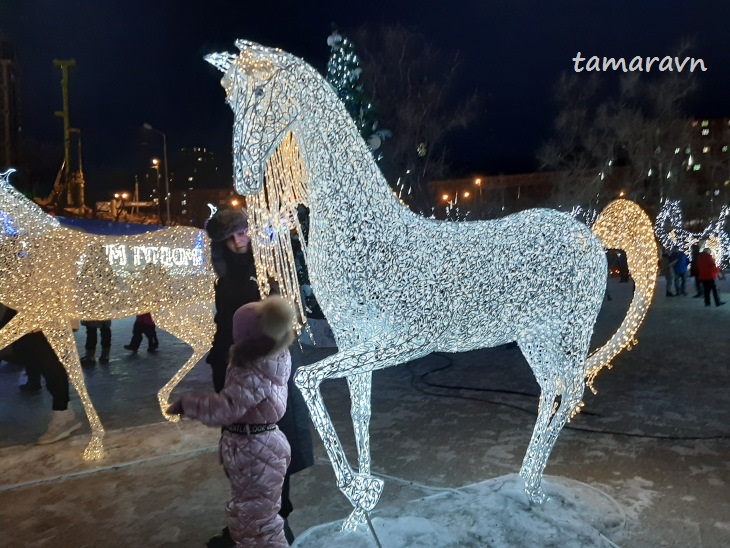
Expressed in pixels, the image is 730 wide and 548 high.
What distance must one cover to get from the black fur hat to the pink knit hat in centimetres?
79

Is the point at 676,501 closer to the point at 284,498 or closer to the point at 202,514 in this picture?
the point at 284,498

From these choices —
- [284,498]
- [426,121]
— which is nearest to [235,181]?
[284,498]

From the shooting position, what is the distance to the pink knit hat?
7.61 feet

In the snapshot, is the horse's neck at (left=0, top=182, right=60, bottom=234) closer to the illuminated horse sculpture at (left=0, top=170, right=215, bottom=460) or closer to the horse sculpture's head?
the illuminated horse sculpture at (left=0, top=170, right=215, bottom=460)

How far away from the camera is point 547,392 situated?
3.00m

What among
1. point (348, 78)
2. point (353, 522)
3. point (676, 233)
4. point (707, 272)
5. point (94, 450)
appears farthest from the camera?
point (676, 233)

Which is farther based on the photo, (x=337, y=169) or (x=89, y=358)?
(x=89, y=358)

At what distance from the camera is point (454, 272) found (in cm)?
262

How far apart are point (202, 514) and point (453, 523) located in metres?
1.51

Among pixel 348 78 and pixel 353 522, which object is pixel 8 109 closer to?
pixel 348 78

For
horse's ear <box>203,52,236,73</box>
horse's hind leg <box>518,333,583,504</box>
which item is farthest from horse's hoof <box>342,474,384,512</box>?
horse's ear <box>203,52,236,73</box>

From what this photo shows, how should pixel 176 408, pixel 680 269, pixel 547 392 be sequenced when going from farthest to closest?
pixel 680 269 < pixel 547 392 < pixel 176 408

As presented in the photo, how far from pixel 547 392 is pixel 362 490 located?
46.4 inches

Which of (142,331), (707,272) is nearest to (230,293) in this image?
(142,331)
